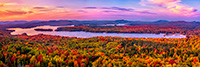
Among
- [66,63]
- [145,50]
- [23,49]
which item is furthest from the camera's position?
[145,50]

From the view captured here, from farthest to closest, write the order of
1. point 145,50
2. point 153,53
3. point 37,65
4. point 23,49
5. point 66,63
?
point 145,50, point 153,53, point 23,49, point 66,63, point 37,65

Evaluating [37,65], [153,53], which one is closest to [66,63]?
[37,65]

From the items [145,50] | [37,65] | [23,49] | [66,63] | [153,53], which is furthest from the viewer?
[145,50]

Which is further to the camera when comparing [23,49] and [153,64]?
[23,49]

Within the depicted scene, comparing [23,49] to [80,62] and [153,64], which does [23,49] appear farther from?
[153,64]

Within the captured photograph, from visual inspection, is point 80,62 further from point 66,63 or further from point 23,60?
point 23,60

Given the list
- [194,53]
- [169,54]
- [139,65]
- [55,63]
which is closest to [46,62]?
[55,63]

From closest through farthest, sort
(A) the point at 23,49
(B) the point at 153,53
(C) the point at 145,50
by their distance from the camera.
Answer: (A) the point at 23,49 → (B) the point at 153,53 → (C) the point at 145,50

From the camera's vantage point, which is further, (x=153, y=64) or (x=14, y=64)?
(x=153, y=64)
